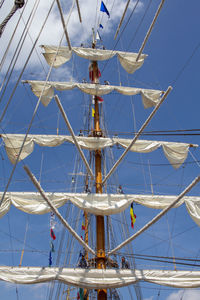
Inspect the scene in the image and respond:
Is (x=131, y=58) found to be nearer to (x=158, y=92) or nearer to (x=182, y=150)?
(x=158, y=92)

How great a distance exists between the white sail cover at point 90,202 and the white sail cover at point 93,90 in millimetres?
5116

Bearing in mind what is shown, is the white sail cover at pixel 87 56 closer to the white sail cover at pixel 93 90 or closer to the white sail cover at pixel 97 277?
the white sail cover at pixel 93 90

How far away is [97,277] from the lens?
8.14 m

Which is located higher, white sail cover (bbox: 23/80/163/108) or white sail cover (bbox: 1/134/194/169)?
white sail cover (bbox: 23/80/163/108)

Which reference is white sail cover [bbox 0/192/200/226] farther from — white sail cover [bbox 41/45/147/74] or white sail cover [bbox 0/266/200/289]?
white sail cover [bbox 41/45/147/74]

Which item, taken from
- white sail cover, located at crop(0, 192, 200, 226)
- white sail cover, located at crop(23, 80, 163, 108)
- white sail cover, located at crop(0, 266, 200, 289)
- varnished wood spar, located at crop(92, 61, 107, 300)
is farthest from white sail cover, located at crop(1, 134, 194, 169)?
white sail cover, located at crop(0, 266, 200, 289)

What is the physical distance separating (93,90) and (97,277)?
8332 mm

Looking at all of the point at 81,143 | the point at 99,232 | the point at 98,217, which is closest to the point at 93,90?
the point at 81,143

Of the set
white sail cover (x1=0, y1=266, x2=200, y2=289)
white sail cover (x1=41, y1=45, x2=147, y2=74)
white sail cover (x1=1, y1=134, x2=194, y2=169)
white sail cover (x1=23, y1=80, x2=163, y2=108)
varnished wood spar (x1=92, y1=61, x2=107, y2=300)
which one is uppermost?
white sail cover (x1=41, y1=45, x2=147, y2=74)

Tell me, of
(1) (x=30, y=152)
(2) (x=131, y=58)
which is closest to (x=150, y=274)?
(1) (x=30, y=152)

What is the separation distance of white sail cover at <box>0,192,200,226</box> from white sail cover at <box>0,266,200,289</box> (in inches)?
69.7

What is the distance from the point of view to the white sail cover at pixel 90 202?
9.06 m

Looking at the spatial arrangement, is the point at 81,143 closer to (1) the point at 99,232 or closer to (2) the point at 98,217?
(2) the point at 98,217

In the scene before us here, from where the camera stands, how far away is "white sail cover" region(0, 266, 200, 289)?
7.91m
